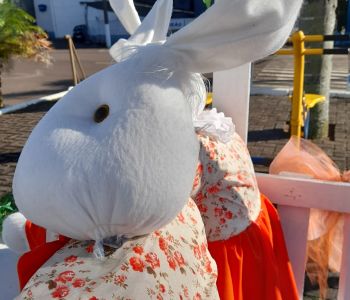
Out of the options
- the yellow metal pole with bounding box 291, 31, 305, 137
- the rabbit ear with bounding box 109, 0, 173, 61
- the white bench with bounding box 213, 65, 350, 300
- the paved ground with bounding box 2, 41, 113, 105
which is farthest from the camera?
the paved ground with bounding box 2, 41, 113, 105

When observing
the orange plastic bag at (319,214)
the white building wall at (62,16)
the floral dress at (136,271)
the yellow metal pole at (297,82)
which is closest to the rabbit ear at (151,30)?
the floral dress at (136,271)

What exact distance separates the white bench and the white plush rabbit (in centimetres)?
46

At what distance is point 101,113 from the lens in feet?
2.76

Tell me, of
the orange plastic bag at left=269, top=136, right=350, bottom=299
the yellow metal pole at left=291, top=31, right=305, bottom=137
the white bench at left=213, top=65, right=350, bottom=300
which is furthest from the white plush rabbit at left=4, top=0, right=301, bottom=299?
the yellow metal pole at left=291, top=31, right=305, bottom=137

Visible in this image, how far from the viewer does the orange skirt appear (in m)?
1.12

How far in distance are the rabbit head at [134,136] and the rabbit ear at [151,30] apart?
2.6 inches

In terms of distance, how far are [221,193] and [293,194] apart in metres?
0.32

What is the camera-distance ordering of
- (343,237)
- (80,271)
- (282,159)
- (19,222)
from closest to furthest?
(80,271) → (19,222) → (343,237) → (282,159)

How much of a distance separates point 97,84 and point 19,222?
490 mm

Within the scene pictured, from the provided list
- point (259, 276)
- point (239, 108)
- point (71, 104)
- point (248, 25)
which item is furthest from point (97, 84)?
point (259, 276)

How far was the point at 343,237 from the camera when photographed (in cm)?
133

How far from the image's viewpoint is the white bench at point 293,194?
1.28 m

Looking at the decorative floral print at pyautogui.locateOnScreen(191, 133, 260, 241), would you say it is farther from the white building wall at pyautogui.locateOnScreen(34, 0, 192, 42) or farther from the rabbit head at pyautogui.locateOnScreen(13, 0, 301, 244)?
the white building wall at pyautogui.locateOnScreen(34, 0, 192, 42)

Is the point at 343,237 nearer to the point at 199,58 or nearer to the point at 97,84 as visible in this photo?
the point at 199,58
